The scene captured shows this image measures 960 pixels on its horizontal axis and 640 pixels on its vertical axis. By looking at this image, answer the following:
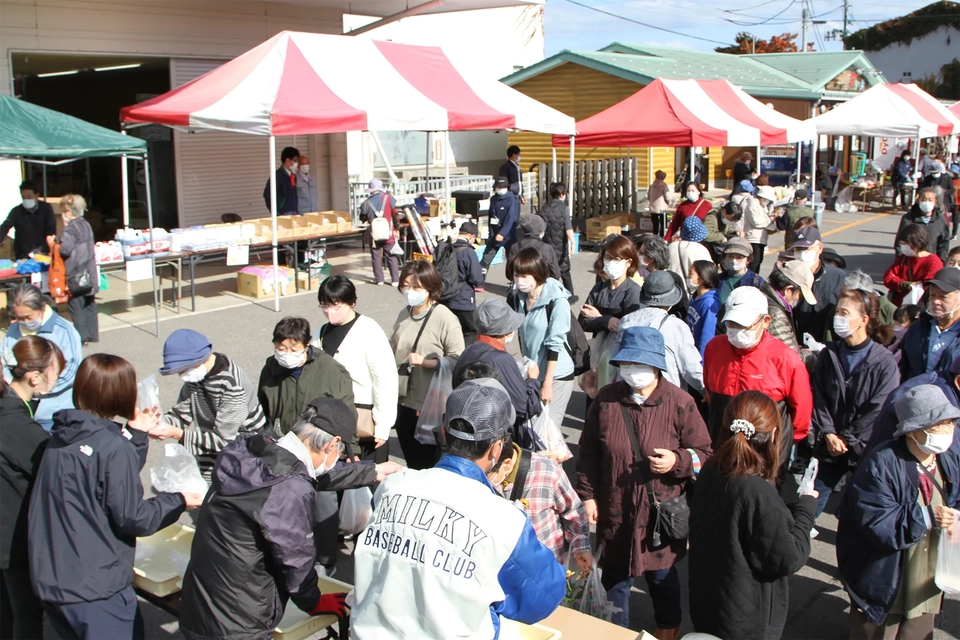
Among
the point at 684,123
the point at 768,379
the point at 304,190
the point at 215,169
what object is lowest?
the point at 768,379

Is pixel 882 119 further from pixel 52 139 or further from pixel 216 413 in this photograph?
pixel 216 413

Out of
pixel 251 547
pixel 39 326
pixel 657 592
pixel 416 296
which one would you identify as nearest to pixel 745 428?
pixel 657 592

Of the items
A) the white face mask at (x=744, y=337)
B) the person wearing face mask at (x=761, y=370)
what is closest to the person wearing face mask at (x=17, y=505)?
the person wearing face mask at (x=761, y=370)

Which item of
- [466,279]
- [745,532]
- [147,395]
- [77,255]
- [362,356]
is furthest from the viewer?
[77,255]

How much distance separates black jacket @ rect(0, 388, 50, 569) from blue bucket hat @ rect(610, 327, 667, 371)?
253cm

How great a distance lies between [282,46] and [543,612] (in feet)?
37.6

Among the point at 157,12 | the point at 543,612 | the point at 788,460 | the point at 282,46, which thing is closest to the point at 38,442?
the point at 543,612

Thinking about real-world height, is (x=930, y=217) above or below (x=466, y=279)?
above

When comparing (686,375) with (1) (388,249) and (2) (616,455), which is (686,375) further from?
(1) (388,249)

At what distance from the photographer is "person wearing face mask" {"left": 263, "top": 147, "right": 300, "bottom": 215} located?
47.4 ft

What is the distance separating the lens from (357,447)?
17.8 feet

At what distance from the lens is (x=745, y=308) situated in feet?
15.9

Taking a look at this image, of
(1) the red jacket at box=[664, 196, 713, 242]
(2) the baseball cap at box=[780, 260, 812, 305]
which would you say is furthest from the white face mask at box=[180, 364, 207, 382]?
(1) the red jacket at box=[664, 196, 713, 242]

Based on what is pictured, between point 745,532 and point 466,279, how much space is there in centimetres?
560
